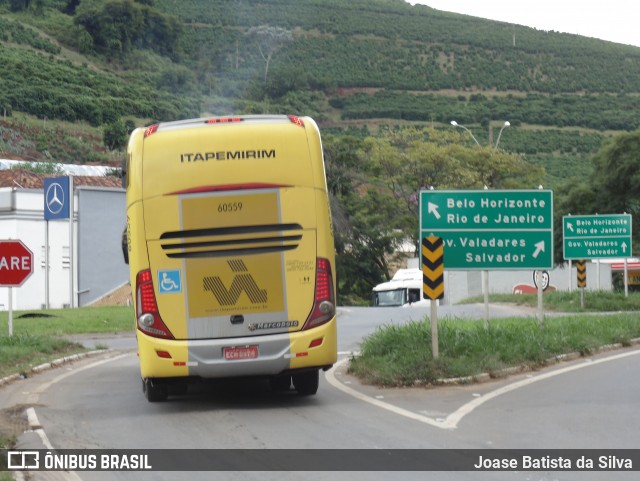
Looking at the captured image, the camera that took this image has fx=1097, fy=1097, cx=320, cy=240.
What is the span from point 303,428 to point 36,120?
8341 cm

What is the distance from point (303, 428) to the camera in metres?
11.8

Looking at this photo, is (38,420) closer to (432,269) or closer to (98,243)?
(432,269)

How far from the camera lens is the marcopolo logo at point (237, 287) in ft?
42.5

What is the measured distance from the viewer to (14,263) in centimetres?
2102

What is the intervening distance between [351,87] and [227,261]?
3734 inches

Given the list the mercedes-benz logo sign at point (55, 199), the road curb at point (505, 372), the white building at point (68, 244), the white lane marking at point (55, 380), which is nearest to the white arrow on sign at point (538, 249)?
the road curb at point (505, 372)

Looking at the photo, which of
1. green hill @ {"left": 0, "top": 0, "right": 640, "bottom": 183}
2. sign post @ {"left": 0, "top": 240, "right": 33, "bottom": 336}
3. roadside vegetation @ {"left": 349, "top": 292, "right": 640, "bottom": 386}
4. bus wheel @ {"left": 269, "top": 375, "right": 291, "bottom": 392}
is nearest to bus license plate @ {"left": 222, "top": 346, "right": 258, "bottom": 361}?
bus wheel @ {"left": 269, "top": 375, "right": 291, "bottom": 392}

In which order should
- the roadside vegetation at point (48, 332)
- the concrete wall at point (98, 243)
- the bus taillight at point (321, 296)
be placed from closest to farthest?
the bus taillight at point (321, 296) → the roadside vegetation at point (48, 332) → the concrete wall at point (98, 243)

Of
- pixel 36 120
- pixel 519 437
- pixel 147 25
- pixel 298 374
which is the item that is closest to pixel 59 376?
pixel 298 374

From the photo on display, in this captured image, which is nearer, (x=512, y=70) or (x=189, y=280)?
(x=189, y=280)

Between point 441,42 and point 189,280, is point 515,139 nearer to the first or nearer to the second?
point 441,42

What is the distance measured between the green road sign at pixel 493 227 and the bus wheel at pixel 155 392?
5711 millimetres

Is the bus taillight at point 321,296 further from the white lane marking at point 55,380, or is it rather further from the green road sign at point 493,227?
the green road sign at point 493,227

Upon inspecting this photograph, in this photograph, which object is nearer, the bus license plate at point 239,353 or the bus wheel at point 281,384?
the bus license plate at point 239,353
